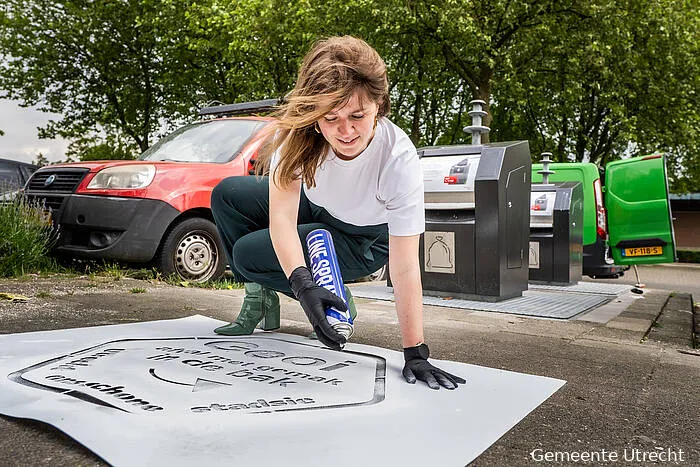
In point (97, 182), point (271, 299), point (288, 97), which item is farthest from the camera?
point (97, 182)

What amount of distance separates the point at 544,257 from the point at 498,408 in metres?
5.44

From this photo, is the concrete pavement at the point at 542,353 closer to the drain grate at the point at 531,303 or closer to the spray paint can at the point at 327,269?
the drain grate at the point at 531,303

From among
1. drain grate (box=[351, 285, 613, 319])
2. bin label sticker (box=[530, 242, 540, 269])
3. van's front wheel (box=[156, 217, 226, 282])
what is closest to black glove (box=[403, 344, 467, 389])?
drain grate (box=[351, 285, 613, 319])

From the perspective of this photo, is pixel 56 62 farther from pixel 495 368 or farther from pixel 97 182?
pixel 495 368

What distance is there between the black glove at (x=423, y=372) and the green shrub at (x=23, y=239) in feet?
13.6

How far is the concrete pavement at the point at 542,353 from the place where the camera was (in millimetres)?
1755

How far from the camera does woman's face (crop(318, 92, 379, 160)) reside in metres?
2.12

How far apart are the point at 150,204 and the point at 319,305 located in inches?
139

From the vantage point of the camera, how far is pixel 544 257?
7.23 m

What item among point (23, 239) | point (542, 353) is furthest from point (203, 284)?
point (542, 353)

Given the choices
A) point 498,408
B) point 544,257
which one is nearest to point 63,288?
point 498,408

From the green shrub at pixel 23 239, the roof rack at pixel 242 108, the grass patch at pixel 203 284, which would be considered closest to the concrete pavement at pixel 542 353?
the grass patch at pixel 203 284

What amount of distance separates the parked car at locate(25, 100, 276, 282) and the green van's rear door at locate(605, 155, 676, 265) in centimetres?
410

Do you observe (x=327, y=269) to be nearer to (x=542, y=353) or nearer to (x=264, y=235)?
(x=264, y=235)
